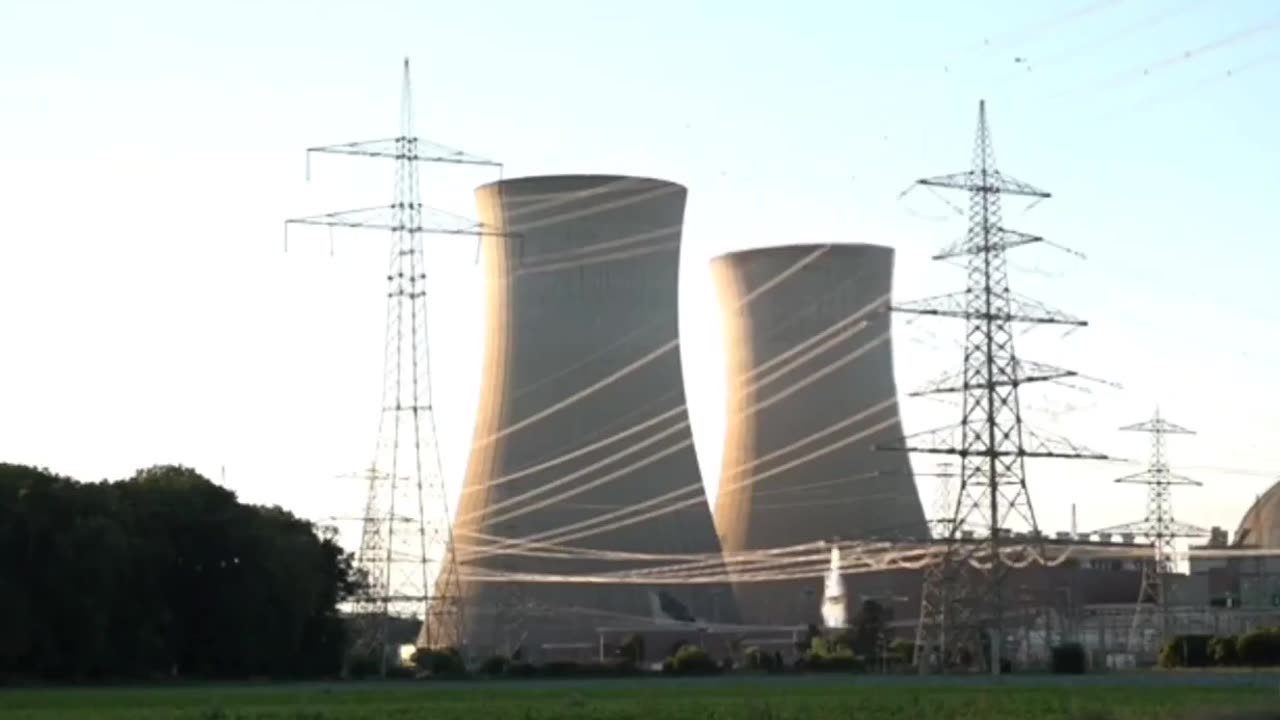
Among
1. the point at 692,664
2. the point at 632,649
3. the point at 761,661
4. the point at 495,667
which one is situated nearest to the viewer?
the point at 495,667

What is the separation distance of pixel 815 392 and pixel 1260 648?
17.9 m

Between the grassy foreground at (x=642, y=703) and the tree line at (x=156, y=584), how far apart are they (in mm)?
6226

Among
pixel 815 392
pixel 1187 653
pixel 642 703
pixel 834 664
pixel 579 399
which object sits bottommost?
pixel 642 703

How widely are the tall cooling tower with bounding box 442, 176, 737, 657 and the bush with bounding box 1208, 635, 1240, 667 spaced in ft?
50.1

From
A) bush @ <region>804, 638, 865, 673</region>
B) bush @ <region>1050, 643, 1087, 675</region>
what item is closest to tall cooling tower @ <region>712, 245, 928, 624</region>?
bush @ <region>804, 638, 865, 673</region>

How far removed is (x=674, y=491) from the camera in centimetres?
5200

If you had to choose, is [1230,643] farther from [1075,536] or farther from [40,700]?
[1075,536]

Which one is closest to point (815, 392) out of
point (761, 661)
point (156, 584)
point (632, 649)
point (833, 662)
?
point (632, 649)

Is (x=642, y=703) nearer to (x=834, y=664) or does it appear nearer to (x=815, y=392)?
(x=834, y=664)

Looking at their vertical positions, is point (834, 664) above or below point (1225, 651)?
below

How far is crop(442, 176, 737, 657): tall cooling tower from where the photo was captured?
4862 centimetres

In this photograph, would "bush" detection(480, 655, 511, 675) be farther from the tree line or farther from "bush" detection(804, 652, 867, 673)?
"bush" detection(804, 652, 867, 673)

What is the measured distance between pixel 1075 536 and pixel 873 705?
50.1 meters

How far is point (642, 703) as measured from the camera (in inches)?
877
